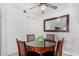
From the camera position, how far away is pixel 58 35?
4.37ft

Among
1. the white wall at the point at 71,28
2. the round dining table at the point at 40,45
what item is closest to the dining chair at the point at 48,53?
the round dining table at the point at 40,45

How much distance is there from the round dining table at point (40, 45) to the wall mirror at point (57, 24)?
14cm

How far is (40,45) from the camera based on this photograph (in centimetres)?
131

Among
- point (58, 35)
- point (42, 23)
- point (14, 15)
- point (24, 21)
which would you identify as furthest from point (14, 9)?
point (58, 35)

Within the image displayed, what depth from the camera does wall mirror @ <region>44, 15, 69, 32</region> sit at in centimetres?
131

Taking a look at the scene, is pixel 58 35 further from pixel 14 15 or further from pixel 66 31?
pixel 14 15

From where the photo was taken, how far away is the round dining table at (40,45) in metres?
1.30

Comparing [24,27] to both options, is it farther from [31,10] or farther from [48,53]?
[48,53]

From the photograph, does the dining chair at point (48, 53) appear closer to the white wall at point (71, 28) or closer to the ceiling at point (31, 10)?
the white wall at point (71, 28)

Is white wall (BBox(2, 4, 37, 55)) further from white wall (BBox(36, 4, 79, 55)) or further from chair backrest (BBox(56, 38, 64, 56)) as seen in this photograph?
chair backrest (BBox(56, 38, 64, 56))

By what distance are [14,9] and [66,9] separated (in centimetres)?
61

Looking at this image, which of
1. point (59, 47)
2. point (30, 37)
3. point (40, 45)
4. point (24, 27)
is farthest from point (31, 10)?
point (59, 47)

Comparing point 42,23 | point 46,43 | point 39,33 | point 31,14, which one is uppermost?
point 31,14

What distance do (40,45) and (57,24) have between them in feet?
1.05
